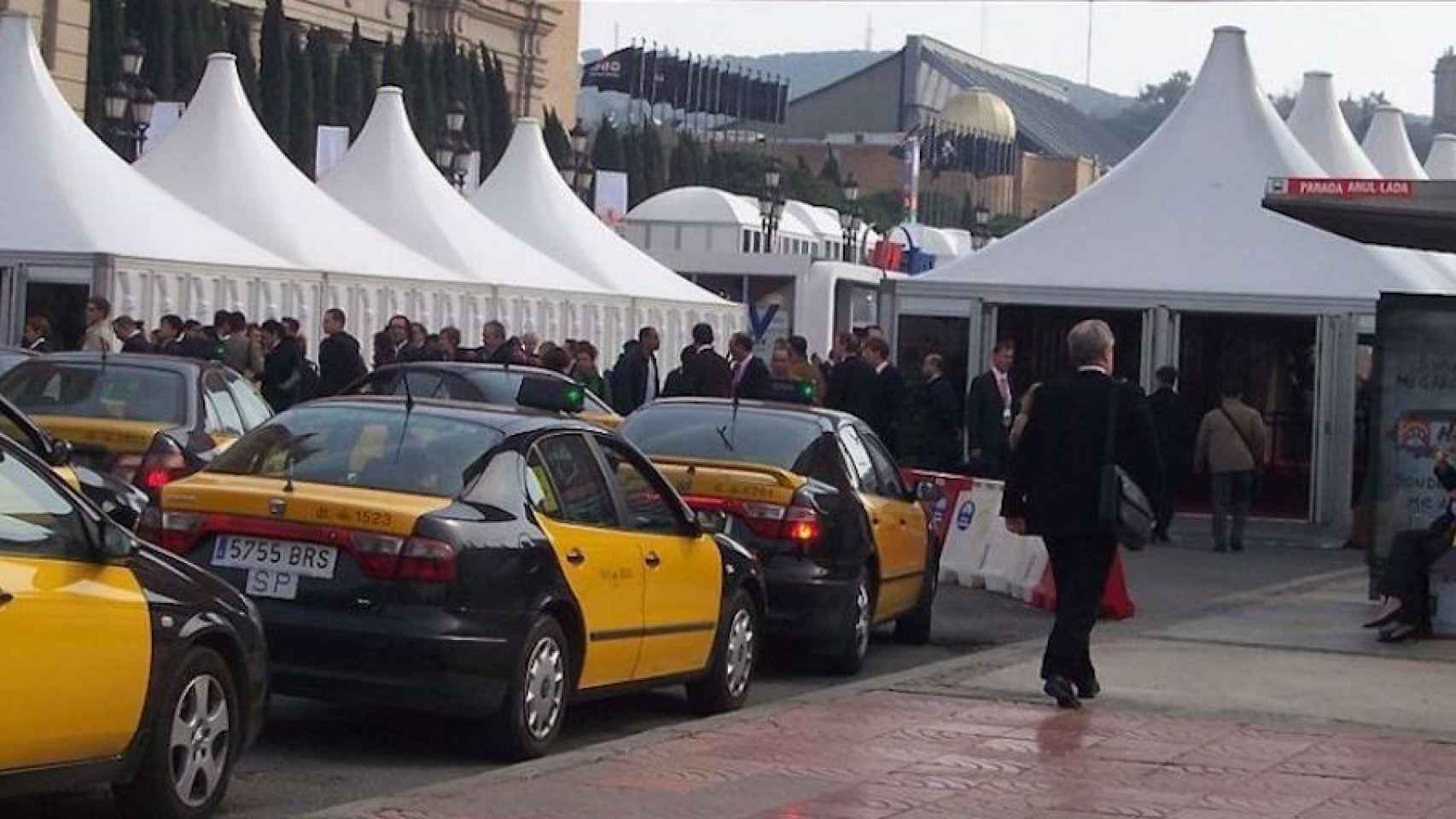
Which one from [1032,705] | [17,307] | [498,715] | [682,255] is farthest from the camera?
[682,255]

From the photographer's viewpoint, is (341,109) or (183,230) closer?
(183,230)

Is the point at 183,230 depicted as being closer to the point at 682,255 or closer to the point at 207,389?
the point at 207,389

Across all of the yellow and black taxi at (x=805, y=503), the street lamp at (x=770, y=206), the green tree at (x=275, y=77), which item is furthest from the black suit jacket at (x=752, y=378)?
the green tree at (x=275, y=77)

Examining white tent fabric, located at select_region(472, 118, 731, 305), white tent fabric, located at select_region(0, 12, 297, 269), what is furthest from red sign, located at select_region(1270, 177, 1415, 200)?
white tent fabric, located at select_region(472, 118, 731, 305)

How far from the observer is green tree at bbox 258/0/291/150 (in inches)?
2559

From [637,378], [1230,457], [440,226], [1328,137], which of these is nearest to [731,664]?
[637,378]

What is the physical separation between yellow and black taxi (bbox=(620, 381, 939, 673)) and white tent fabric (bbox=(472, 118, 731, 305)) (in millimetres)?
25407

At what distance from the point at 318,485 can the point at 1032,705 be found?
379 centimetres

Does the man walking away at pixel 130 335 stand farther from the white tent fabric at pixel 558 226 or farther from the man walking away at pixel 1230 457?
the white tent fabric at pixel 558 226

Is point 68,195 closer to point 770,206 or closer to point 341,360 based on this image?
point 341,360

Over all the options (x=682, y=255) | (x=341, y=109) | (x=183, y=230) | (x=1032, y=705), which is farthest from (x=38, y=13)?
(x=1032, y=705)

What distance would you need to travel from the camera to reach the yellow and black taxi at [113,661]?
792 centimetres

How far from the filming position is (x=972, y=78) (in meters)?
171

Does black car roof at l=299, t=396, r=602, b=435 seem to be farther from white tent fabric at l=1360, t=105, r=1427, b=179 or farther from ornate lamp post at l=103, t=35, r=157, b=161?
white tent fabric at l=1360, t=105, r=1427, b=179
